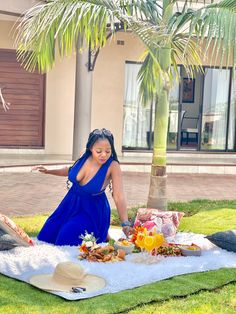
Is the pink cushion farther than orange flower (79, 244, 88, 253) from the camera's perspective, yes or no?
Yes

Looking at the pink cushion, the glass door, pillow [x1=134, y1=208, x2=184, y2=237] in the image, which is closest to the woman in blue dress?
the pink cushion

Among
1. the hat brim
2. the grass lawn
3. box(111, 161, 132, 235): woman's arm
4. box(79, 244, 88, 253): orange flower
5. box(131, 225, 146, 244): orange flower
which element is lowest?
the grass lawn

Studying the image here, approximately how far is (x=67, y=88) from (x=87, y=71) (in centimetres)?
234

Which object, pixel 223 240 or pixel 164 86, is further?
pixel 164 86

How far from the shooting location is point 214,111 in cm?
1745

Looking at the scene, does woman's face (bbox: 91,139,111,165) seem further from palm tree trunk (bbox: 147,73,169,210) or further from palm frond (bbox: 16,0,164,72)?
palm tree trunk (bbox: 147,73,169,210)

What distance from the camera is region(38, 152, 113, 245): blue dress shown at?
239 inches

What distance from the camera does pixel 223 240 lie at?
6.21 metres

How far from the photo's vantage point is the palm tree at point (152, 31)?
5.97 meters

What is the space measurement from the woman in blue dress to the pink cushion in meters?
0.39

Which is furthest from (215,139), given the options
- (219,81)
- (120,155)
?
(120,155)

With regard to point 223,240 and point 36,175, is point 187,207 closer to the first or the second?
point 223,240

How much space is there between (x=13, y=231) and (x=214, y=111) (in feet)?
41.3

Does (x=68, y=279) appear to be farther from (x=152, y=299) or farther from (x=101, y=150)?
(x=101, y=150)
